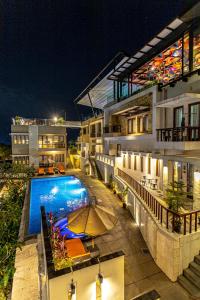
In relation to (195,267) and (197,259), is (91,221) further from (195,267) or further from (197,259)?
(197,259)

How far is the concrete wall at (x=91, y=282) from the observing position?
434cm

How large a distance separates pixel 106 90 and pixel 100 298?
26.9m

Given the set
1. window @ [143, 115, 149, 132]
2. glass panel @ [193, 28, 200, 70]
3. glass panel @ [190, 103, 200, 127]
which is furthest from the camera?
window @ [143, 115, 149, 132]

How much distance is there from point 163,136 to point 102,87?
1739 centimetres

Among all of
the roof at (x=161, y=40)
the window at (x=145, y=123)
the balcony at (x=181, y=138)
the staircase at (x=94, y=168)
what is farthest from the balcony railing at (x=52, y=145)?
the balcony at (x=181, y=138)

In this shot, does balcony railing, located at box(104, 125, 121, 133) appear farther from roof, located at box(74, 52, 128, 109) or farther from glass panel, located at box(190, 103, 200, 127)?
glass panel, located at box(190, 103, 200, 127)

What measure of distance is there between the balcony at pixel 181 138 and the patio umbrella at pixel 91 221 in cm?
602

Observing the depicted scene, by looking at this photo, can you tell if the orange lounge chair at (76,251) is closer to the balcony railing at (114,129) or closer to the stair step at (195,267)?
the stair step at (195,267)

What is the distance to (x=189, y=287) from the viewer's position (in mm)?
5895

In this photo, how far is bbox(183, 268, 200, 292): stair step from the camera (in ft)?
19.5

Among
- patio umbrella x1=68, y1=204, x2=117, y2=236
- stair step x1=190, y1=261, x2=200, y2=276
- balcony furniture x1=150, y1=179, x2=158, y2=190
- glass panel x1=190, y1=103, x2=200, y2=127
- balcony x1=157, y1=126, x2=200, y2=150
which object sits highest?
glass panel x1=190, y1=103, x2=200, y2=127

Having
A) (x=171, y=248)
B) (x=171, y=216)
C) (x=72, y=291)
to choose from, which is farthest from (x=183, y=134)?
(x=72, y=291)

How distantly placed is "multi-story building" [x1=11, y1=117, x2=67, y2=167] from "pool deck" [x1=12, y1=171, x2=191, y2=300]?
2465 centimetres

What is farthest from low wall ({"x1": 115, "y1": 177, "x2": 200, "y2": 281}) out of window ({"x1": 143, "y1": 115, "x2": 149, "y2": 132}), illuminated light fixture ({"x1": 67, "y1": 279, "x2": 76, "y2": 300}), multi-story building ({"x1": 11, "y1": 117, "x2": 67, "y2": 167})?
multi-story building ({"x1": 11, "y1": 117, "x2": 67, "y2": 167})
